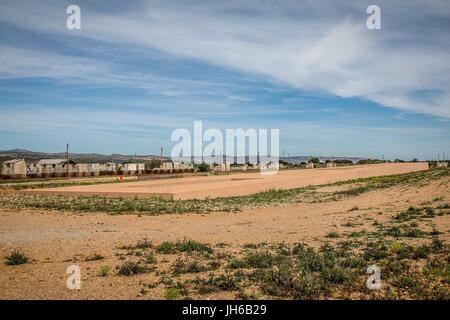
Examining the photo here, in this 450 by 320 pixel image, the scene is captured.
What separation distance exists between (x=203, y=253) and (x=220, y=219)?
7770mm

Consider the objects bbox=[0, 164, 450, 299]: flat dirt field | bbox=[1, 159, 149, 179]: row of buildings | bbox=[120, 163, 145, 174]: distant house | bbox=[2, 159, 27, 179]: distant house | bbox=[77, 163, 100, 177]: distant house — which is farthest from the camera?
bbox=[120, 163, 145, 174]: distant house

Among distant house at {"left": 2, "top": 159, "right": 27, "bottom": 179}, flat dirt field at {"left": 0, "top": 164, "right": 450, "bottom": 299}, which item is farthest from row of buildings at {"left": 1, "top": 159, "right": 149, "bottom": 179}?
flat dirt field at {"left": 0, "top": 164, "right": 450, "bottom": 299}

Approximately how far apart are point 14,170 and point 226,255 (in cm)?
5362

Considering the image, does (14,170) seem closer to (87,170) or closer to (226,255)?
(87,170)

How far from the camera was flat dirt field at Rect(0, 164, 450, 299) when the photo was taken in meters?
6.94

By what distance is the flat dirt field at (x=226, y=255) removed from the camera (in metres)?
6.94

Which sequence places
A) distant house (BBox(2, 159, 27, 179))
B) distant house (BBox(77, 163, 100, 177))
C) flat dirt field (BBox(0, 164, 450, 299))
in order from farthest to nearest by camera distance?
distant house (BBox(77, 163, 100, 177))
distant house (BBox(2, 159, 27, 179))
flat dirt field (BBox(0, 164, 450, 299))

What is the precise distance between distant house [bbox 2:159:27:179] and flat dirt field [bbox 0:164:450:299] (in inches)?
1428

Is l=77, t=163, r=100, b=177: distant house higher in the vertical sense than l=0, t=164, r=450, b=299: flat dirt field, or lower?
higher

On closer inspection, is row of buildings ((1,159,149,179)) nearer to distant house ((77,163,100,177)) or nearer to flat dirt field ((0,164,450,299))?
distant house ((77,163,100,177))

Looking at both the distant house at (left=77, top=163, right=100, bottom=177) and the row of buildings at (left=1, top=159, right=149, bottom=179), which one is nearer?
the row of buildings at (left=1, top=159, right=149, bottom=179)

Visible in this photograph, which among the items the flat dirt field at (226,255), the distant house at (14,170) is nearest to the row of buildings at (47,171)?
the distant house at (14,170)

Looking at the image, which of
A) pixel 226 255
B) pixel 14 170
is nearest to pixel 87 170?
pixel 14 170

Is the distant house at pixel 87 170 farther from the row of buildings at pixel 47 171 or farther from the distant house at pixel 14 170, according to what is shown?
the distant house at pixel 14 170
